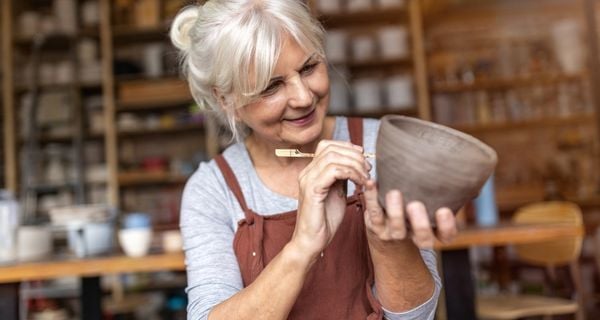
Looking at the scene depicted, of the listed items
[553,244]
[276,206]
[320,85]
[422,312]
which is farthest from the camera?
[553,244]

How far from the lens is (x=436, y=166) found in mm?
723

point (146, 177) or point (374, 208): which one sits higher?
point (374, 208)

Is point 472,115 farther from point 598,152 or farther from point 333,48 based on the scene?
point 333,48

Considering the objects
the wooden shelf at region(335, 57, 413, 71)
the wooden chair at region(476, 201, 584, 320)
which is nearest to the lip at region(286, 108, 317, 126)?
the wooden chair at region(476, 201, 584, 320)

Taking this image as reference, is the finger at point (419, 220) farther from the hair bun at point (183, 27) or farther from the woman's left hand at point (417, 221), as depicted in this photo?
the hair bun at point (183, 27)

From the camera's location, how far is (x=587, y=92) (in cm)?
492

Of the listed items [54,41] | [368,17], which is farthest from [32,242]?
[368,17]

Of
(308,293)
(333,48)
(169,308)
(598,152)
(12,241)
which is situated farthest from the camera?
(598,152)

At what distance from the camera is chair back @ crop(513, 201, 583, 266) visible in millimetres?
2756

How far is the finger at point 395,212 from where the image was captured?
74 centimetres

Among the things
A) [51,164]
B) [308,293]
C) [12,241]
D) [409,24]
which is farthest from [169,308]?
[308,293]

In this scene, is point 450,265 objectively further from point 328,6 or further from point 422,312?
point 328,6

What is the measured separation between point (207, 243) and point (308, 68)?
0.39 metres

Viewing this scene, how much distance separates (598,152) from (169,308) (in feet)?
11.7
